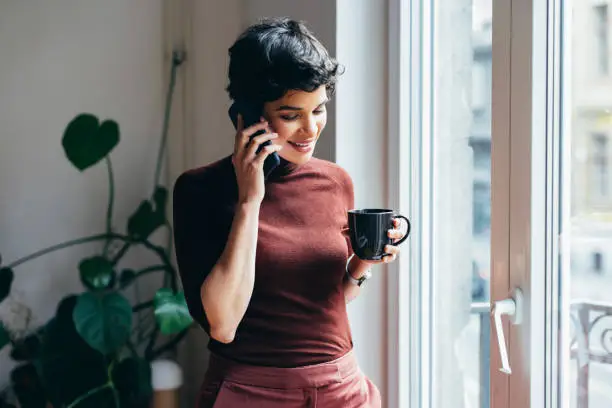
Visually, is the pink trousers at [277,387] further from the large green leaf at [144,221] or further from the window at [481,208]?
the large green leaf at [144,221]

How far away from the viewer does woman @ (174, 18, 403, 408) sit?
97cm

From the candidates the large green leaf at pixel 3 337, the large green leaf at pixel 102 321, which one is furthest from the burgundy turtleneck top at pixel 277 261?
the large green leaf at pixel 3 337

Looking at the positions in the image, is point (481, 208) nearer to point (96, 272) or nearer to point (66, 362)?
point (96, 272)

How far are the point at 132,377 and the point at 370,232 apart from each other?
55.0 inches

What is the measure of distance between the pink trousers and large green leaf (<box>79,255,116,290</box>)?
1.15 metres

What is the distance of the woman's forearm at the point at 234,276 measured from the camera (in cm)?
97

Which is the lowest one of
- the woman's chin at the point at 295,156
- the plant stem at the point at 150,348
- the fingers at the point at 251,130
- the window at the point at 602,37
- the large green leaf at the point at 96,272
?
the plant stem at the point at 150,348

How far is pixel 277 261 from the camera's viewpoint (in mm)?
1058

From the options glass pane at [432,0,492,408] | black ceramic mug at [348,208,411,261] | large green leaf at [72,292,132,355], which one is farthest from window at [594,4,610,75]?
large green leaf at [72,292,132,355]

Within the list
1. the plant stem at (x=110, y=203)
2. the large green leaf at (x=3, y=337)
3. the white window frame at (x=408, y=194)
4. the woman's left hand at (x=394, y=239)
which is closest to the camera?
the woman's left hand at (x=394, y=239)

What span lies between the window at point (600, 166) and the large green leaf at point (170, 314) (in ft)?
4.05

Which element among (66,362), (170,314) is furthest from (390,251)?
(66,362)

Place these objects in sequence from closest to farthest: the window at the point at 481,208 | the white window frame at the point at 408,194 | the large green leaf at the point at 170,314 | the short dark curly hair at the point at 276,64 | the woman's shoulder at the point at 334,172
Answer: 1. the short dark curly hair at the point at 276,64
2. the woman's shoulder at the point at 334,172
3. the window at the point at 481,208
4. the white window frame at the point at 408,194
5. the large green leaf at the point at 170,314

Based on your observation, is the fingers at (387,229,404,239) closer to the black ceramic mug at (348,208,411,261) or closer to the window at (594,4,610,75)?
the black ceramic mug at (348,208,411,261)
